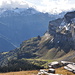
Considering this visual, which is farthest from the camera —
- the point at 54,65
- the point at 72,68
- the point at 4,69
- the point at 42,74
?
the point at 4,69

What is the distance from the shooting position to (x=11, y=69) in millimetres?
88688

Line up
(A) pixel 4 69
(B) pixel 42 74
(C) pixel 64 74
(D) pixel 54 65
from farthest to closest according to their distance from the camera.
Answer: (A) pixel 4 69 → (D) pixel 54 65 → (C) pixel 64 74 → (B) pixel 42 74

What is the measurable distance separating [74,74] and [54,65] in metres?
18.8

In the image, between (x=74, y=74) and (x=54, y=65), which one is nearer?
(x=74, y=74)

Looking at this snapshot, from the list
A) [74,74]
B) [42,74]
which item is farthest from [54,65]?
[42,74]

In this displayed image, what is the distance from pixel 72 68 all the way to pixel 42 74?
62.0ft

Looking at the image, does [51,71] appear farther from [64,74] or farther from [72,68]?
[72,68]

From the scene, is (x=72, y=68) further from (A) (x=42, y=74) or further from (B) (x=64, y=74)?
(A) (x=42, y=74)

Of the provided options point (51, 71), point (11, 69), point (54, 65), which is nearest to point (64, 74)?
point (51, 71)

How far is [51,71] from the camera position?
63.3 meters

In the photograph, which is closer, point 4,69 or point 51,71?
point 51,71

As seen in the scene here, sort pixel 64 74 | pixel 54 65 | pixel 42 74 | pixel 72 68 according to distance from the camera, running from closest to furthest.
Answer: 1. pixel 42 74
2. pixel 64 74
3. pixel 72 68
4. pixel 54 65

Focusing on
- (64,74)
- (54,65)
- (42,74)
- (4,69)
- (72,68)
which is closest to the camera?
(42,74)

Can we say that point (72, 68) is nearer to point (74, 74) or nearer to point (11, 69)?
point (74, 74)
